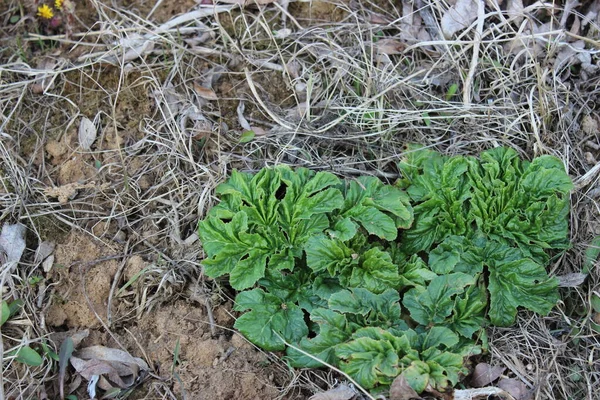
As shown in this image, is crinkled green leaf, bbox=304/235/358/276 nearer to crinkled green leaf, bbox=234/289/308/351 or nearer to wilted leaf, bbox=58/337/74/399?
crinkled green leaf, bbox=234/289/308/351

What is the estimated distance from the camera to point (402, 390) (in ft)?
8.30

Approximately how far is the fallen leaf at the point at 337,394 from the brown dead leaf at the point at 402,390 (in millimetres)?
198

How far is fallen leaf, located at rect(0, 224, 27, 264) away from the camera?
3.03 metres

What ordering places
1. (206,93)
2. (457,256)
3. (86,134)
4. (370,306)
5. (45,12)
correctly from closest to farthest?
(370,306) → (457,256) → (86,134) → (206,93) → (45,12)

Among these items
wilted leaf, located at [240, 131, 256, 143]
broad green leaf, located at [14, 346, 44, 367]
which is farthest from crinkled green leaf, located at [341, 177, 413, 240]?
broad green leaf, located at [14, 346, 44, 367]

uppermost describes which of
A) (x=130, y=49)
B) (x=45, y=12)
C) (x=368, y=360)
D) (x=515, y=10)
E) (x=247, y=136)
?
(x=515, y=10)

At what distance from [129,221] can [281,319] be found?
98 cm

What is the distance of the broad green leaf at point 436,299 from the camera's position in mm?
2768

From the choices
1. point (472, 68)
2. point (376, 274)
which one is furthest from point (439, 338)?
point (472, 68)

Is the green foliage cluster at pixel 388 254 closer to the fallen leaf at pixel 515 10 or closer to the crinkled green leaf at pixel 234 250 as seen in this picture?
the crinkled green leaf at pixel 234 250

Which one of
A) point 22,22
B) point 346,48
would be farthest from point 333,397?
point 22,22

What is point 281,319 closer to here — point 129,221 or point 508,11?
point 129,221

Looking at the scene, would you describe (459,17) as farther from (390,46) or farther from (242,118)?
(242,118)

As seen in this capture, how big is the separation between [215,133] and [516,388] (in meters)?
1.95
